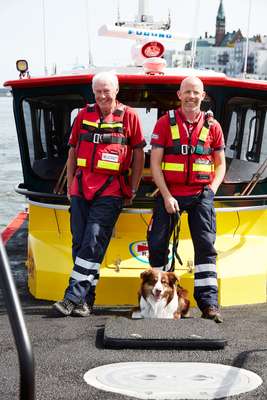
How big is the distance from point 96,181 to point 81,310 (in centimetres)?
90

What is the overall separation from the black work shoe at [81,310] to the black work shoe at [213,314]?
2.68ft

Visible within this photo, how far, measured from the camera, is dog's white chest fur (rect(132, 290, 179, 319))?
4449mm

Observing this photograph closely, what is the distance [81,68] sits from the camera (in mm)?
6285

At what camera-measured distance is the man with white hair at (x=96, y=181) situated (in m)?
4.78

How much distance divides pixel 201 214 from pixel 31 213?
187cm

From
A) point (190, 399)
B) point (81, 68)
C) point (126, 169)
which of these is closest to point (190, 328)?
point (190, 399)

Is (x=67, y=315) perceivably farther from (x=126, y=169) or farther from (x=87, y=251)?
(x=126, y=169)

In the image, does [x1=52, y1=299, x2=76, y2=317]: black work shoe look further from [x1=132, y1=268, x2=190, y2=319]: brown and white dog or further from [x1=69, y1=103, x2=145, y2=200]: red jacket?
[x1=69, y1=103, x2=145, y2=200]: red jacket

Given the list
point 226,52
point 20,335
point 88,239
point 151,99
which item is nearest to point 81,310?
point 88,239

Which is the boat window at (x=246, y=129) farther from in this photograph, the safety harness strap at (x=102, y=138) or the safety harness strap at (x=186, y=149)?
the safety harness strap at (x=102, y=138)

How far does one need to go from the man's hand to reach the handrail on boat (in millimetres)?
2455

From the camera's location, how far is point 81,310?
4754 mm

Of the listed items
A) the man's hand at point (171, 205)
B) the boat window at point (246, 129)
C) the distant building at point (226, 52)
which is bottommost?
the distant building at point (226, 52)

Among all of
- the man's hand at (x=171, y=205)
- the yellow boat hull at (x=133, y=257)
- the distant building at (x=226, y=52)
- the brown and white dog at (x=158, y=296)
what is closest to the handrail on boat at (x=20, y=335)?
the brown and white dog at (x=158, y=296)
